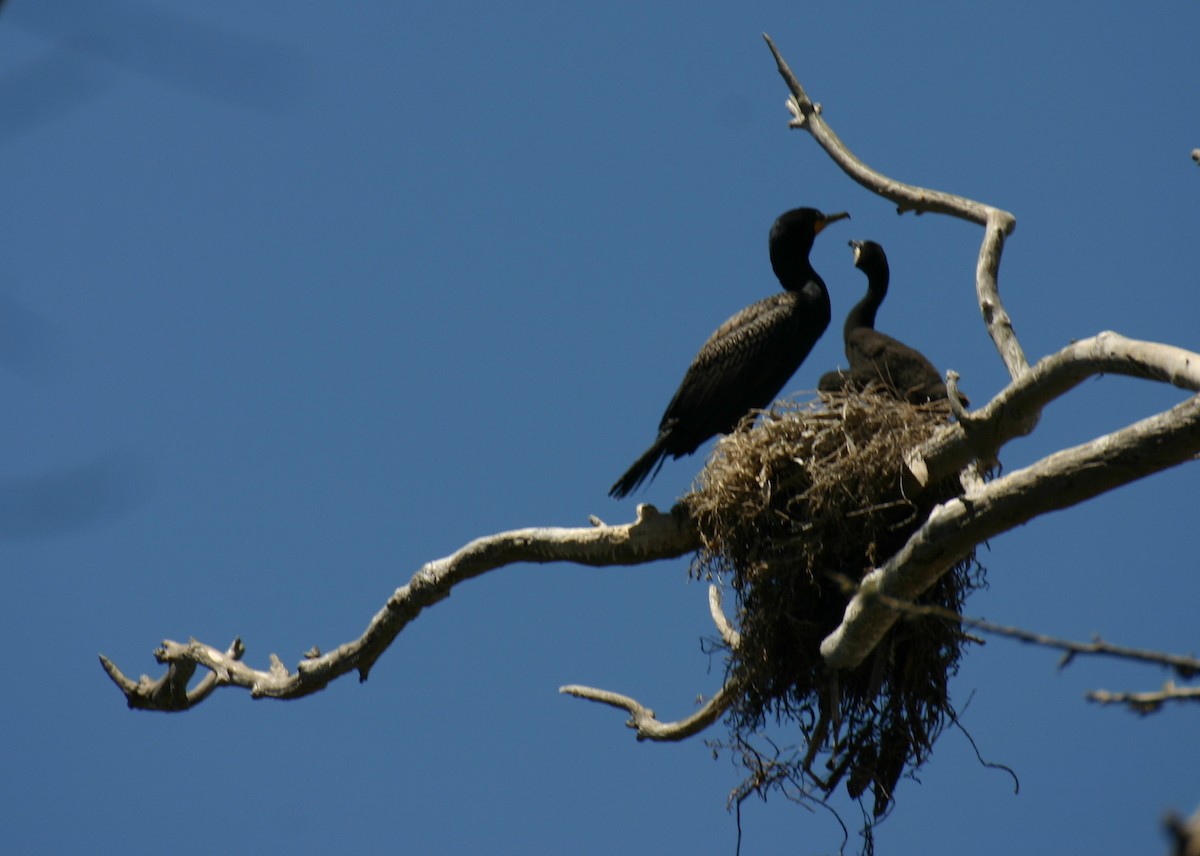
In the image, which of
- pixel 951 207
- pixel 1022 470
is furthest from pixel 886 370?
pixel 1022 470

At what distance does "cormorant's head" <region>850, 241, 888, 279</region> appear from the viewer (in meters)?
7.36

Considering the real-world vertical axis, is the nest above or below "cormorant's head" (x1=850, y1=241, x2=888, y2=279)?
below

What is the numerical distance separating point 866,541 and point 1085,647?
3.35 metres

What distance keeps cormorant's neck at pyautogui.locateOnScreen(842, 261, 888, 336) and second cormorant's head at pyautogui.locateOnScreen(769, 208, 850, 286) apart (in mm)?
353

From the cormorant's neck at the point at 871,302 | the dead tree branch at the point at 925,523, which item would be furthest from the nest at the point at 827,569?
the cormorant's neck at the point at 871,302

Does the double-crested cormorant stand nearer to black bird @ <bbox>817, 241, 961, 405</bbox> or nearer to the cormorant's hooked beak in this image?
black bird @ <bbox>817, 241, 961, 405</bbox>

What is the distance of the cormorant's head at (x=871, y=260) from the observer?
7.36m

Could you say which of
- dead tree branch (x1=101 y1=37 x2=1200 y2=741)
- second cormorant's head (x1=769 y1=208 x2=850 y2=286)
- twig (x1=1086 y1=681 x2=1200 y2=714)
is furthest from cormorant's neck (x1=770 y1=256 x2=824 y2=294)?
twig (x1=1086 y1=681 x2=1200 y2=714)

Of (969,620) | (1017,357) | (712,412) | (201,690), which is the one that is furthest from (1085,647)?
(201,690)

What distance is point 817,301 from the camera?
7309 mm

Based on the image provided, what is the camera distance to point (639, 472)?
22.9 feet

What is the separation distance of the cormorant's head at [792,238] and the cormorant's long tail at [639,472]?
48.6 inches

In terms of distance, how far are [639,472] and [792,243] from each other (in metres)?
1.54

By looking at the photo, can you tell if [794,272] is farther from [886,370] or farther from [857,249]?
[886,370]
